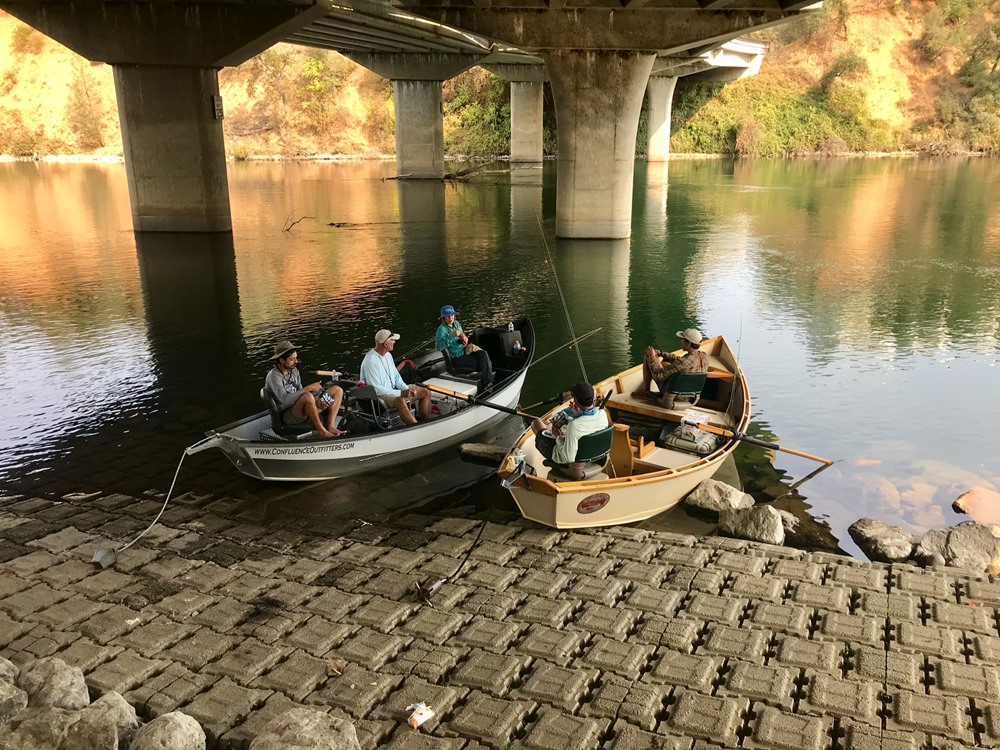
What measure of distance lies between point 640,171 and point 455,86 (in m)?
25.1

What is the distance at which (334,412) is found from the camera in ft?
35.1

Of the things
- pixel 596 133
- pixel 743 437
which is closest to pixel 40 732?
pixel 743 437

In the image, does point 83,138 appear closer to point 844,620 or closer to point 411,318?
point 411,318

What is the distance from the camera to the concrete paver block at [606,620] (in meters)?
6.99

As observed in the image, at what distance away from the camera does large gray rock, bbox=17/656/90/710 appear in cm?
577

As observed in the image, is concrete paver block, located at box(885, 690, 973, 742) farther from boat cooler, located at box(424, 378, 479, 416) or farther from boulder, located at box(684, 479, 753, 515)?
boat cooler, located at box(424, 378, 479, 416)

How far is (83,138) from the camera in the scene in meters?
67.2

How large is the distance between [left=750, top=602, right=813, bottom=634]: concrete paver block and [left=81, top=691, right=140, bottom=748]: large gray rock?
5302mm

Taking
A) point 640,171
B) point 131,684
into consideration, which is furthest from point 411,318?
point 640,171

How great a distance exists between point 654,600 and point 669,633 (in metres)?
0.52

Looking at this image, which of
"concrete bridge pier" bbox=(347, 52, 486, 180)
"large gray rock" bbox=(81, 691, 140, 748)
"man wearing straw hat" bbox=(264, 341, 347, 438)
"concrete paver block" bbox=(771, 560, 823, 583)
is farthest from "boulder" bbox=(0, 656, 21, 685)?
"concrete bridge pier" bbox=(347, 52, 486, 180)

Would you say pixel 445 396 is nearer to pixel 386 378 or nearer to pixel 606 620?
pixel 386 378

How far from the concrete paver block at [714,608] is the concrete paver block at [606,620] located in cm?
51

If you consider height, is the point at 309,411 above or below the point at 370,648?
above
